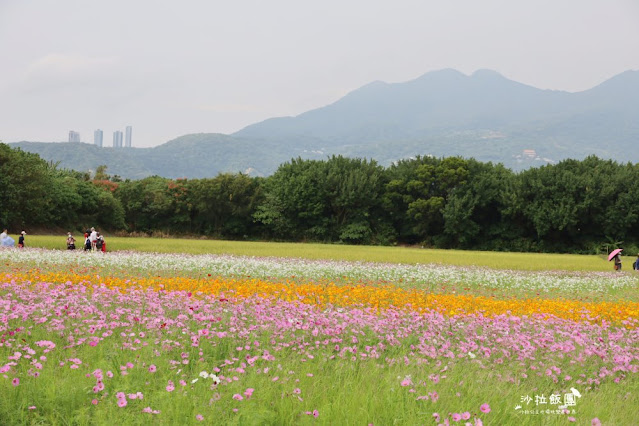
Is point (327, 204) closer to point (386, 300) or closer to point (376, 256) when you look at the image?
point (376, 256)

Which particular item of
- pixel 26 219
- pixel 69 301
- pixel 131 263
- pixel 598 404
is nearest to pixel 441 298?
pixel 598 404

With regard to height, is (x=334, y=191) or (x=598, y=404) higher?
(x=334, y=191)

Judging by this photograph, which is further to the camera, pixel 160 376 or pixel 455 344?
pixel 455 344

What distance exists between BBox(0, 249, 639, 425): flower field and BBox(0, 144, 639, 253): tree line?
56.5 m

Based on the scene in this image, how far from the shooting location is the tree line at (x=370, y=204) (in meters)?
A: 65.2

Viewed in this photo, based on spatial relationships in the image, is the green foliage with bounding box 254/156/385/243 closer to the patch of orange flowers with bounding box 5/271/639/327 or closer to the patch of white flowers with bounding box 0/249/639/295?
the patch of white flowers with bounding box 0/249/639/295

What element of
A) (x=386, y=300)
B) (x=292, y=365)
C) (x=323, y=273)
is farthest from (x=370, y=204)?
(x=292, y=365)

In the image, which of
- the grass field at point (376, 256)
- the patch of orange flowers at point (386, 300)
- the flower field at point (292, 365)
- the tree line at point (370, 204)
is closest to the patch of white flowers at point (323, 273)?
the patch of orange flowers at point (386, 300)

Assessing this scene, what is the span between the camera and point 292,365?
22.2 feet

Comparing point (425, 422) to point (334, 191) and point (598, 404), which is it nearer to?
point (598, 404)

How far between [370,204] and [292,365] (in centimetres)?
6864

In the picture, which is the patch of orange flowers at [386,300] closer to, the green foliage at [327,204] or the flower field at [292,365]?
the flower field at [292,365]

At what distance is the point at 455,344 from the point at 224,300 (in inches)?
162

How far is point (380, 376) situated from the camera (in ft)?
21.7
